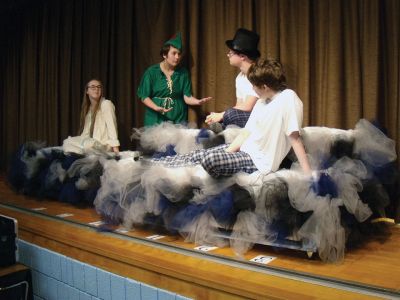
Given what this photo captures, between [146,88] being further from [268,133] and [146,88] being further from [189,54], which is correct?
[268,133]

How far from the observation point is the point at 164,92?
11.7 feet

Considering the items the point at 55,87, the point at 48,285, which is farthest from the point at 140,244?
the point at 55,87

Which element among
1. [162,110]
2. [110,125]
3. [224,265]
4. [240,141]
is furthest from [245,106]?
[110,125]

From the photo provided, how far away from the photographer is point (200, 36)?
3695 millimetres

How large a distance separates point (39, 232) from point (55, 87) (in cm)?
290

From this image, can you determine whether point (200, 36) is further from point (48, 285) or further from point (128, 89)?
point (48, 285)

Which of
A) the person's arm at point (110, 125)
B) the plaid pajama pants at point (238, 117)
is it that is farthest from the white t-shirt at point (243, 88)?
the person's arm at point (110, 125)

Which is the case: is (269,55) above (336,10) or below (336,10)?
below

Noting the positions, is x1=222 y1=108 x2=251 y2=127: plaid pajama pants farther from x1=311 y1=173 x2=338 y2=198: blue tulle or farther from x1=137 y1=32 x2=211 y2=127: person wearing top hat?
x1=311 y1=173 x2=338 y2=198: blue tulle

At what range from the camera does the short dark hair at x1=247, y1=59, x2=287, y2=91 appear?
6.98ft

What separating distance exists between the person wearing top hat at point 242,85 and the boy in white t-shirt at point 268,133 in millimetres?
489

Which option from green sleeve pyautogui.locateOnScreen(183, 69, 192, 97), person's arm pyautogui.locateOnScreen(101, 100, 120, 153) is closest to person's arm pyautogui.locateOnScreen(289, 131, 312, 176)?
green sleeve pyautogui.locateOnScreen(183, 69, 192, 97)

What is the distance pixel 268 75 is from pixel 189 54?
1713mm

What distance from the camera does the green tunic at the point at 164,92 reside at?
11.7 feet
